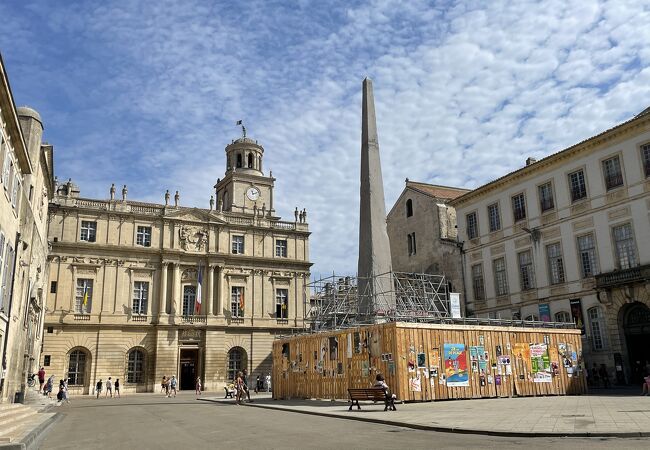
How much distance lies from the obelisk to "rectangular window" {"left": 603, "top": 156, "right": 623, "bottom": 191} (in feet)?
36.0

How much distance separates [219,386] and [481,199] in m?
24.3

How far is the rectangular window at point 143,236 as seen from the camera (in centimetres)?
4366

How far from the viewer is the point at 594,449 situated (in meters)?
8.52

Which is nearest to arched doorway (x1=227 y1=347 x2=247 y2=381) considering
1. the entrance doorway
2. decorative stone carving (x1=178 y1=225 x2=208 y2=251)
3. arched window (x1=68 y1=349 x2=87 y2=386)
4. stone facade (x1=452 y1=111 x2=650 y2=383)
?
the entrance doorway

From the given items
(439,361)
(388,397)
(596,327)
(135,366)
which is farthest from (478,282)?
(135,366)

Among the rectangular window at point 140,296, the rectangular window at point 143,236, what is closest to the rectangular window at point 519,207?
the rectangular window at point 143,236

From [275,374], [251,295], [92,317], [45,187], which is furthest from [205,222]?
[275,374]

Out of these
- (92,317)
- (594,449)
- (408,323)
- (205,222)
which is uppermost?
(205,222)

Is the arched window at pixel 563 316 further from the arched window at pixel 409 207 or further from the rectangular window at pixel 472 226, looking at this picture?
the arched window at pixel 409 207

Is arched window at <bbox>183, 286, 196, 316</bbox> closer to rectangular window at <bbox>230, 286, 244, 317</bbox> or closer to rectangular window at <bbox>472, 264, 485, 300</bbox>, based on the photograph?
rectangular window at <bbox>230, 286, 244, 317</bbox>

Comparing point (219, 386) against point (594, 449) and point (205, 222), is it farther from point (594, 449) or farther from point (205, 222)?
point (594, 449)

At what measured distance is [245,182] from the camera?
5297 centimetres

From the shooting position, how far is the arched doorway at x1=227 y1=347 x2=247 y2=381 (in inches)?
1767

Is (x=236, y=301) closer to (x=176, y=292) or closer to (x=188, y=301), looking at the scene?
(x=188, y=301)
